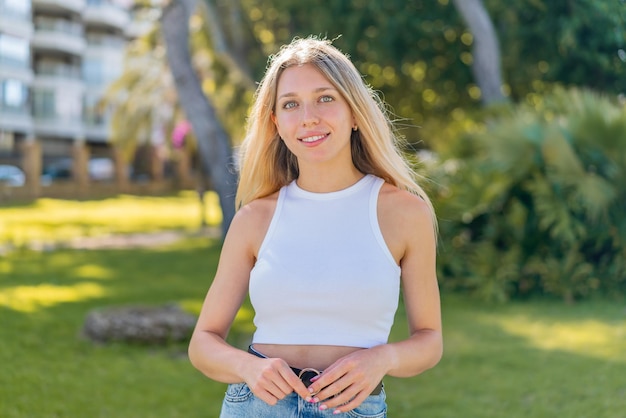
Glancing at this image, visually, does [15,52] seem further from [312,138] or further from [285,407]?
[285,407]

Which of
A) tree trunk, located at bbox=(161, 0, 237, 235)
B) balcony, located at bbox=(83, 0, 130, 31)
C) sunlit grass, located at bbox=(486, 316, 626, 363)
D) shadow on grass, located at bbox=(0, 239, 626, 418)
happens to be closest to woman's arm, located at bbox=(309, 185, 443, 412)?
shadow on grass, located at bbox=(0, 239, 626, 418)

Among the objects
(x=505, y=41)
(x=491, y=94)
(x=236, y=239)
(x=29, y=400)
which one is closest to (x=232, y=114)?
(x=505, y=41)

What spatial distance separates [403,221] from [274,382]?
0.54m

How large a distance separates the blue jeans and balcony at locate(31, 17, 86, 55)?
43250 millimetres

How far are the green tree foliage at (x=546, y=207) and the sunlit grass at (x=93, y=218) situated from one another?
332 inches

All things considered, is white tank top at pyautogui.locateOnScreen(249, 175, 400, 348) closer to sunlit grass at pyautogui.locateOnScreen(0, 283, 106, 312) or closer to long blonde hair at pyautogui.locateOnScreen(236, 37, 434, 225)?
long blonde hair at pyautogui.locateOnScreen(236, 37, 434, 225)

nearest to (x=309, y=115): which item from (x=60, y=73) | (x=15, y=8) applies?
(x=15, y=8)

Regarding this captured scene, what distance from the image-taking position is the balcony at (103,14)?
47.8m

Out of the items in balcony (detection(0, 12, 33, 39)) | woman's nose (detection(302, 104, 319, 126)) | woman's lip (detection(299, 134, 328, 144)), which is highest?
balcony (detection(0, 12, 33, 39))

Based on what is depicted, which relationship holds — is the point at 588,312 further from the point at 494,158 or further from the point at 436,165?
the point at 436,165

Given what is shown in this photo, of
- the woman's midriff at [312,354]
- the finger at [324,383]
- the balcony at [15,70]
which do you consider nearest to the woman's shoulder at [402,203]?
the woman's midriff at [312,354]

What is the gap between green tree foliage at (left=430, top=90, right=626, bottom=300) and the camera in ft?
30.8

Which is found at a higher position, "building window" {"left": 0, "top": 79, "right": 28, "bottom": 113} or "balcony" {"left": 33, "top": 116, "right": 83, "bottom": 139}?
"building window" {"left": 0, "top": 79, "right": 28, "bottom": 113}

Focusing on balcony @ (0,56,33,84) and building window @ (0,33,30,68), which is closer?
building window @ (0,33,30,68)
